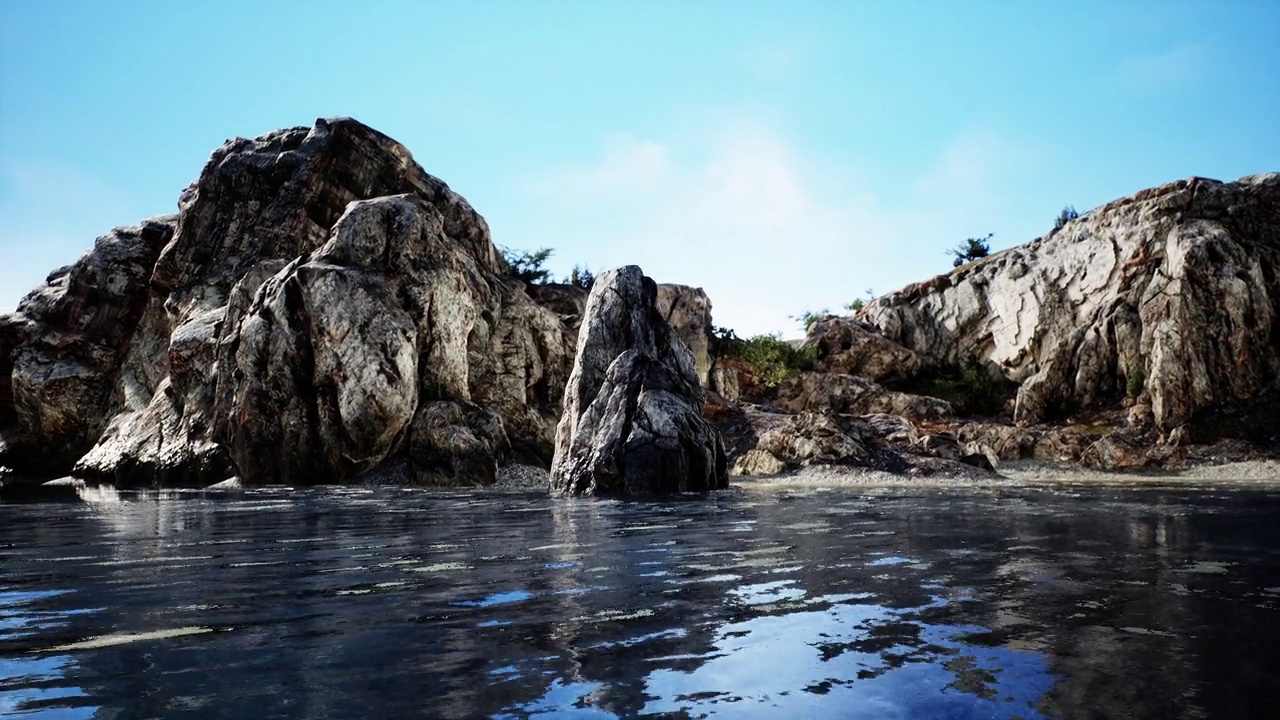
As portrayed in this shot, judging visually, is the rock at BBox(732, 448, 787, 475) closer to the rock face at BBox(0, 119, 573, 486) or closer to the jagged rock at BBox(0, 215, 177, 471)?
the rock face at BBox(0, 119, 573, 486)

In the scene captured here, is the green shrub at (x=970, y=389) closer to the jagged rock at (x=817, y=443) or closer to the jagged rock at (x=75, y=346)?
the jagged rock at (x=817, y=443)

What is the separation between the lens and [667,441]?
21.1 meters

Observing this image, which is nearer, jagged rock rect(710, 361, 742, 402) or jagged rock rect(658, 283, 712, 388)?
jagged rock rect(710, 361, 742, 402)

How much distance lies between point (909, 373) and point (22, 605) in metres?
49.8

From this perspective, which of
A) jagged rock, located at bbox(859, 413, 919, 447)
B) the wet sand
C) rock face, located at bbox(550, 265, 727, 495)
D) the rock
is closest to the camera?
rock face, located at bbox(550, 265, 727, 495)

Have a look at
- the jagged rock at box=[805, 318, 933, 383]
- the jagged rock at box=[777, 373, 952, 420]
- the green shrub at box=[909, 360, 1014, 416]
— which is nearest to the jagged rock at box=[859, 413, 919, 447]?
the jagged rock at box=[777, 373, 952, 420]

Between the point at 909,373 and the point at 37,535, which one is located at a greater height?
the point at 909,373

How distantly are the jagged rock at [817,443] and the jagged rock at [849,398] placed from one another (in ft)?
36.7

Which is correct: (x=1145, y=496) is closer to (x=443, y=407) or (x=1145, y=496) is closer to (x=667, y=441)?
(x=667, y=441)

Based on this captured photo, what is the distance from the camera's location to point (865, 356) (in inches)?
2026

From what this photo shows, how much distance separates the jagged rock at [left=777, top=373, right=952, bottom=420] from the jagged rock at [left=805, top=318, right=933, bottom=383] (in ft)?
10.2

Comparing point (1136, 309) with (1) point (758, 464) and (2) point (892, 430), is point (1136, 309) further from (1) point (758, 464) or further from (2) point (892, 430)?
(1) point (758, 464)

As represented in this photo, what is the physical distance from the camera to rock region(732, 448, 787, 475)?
97.4 ft

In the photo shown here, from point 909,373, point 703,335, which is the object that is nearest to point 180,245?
point 703,335
